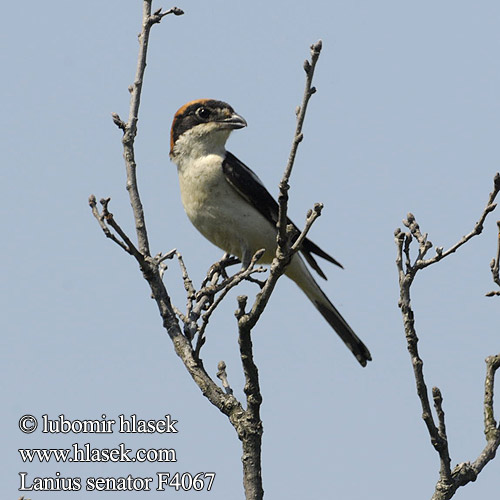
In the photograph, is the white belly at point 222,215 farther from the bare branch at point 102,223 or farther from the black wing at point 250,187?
the bare branch at point 102,223

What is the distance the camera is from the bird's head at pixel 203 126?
8.05 metres

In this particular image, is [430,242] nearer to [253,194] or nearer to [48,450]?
[253,194]

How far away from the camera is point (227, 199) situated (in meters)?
7.66

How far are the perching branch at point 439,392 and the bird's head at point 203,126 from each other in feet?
11.8

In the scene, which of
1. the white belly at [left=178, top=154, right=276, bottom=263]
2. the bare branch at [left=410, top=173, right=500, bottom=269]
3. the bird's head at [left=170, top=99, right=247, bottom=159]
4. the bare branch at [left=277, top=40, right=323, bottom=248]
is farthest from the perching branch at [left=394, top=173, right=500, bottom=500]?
the bird's head at [left=170, top=99, right=247, bottom=159]

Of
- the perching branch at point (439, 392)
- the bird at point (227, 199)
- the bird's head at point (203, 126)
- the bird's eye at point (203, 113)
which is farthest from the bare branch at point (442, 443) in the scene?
the bird's eye at point (203, 113)

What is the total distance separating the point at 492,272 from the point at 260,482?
1963 millimetres

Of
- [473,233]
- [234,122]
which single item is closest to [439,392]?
[473,233]

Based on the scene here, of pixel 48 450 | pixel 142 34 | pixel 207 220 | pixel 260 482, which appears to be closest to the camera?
pixel 260 482

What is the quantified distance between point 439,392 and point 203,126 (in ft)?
14.9

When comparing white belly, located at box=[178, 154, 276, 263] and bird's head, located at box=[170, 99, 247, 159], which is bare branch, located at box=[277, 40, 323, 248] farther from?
bird's head, located at box=[170, 99, 247, 159]

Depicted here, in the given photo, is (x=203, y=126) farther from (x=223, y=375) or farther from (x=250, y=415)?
(x=250, y=415)

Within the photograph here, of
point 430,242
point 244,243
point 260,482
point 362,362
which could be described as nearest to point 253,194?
point 244,243

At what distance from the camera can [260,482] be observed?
472 cm
